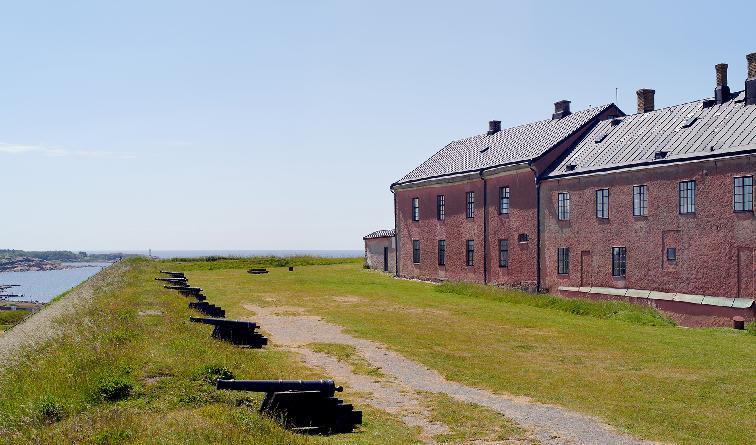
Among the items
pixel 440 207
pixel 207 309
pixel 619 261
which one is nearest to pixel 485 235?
pixel 440 207

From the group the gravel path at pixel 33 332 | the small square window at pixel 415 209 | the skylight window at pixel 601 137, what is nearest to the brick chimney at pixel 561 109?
the skylight window at pixel 601 137

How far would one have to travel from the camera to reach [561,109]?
4084cm

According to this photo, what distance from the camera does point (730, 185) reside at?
25219 millimetres

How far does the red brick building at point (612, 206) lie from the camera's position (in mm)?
25484

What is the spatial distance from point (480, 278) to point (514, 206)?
4852 mm

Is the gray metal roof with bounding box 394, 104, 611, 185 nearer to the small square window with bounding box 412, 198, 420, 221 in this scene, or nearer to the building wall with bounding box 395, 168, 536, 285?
the building wall with bounding box 395, 168, 536, 285

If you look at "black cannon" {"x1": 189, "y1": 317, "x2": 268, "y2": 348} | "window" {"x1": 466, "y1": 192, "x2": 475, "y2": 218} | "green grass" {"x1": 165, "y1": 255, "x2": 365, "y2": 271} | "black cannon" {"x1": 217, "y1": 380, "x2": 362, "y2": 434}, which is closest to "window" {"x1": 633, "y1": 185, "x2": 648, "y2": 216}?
"window" {"x1": 466, "y1": 192, "x2": 475, "y2": 218}

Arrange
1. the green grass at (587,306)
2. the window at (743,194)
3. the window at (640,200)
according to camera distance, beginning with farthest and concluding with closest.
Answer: the window at (640,200) < the window at (743,194) < the green grass at (587,306)

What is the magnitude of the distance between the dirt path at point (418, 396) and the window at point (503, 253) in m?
18.3

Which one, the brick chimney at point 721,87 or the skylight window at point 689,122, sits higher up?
the brick chimney at point 721,87

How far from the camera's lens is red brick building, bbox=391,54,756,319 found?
25484 millimetres

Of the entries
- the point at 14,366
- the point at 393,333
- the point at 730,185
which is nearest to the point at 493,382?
the point at 393,333

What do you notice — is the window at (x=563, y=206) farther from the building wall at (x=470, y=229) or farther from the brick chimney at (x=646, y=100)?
the brick chimney at (x=646, y=100)

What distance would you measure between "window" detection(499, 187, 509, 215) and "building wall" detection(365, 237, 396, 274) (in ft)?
41.8
